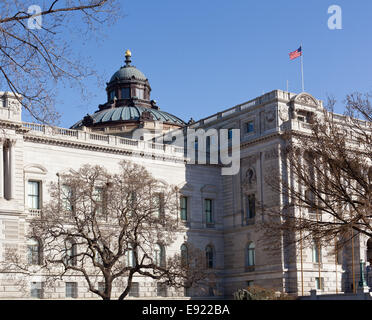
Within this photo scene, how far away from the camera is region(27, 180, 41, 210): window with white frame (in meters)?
62.9

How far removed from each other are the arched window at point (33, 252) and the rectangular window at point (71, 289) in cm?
393

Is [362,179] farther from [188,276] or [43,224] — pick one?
[43,224]

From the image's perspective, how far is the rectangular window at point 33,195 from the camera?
2479 inches

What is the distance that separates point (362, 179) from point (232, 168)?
136ft

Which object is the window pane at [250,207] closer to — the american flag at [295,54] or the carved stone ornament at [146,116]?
the american flag at [295,54]

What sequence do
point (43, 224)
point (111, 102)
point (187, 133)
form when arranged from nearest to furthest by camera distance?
point (43, 224) → point (187, 133) → point (111, 102)

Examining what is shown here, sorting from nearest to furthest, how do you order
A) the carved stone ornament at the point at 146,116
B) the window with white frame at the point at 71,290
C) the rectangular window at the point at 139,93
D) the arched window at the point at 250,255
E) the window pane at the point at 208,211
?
the window with white frame at the point at 71,290, the arched window at the point at 250,255, the window pane at the point at 208,211, the carved stone ornament at the point at 146,116, the rectangular window at the point at 139,93

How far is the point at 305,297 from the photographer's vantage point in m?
63.1

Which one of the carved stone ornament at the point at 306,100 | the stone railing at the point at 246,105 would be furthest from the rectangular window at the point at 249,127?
the carved stone ornament at the point at 306,100

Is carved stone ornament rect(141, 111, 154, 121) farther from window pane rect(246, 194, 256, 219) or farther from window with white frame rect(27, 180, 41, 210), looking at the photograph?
window with white frame rect(27, 180, 41, 210)

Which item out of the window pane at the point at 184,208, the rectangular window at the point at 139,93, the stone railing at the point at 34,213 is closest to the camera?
the stone railing at the point at 34,213

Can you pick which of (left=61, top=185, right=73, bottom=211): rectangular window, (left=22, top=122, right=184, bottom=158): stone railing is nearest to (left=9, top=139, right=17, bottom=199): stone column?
(left=22, top=122, right=184, bottom=158): stone railing

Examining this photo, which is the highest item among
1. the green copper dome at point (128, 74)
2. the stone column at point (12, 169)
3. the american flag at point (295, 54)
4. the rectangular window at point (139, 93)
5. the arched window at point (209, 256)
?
the green copper dome at point (128, 74)
